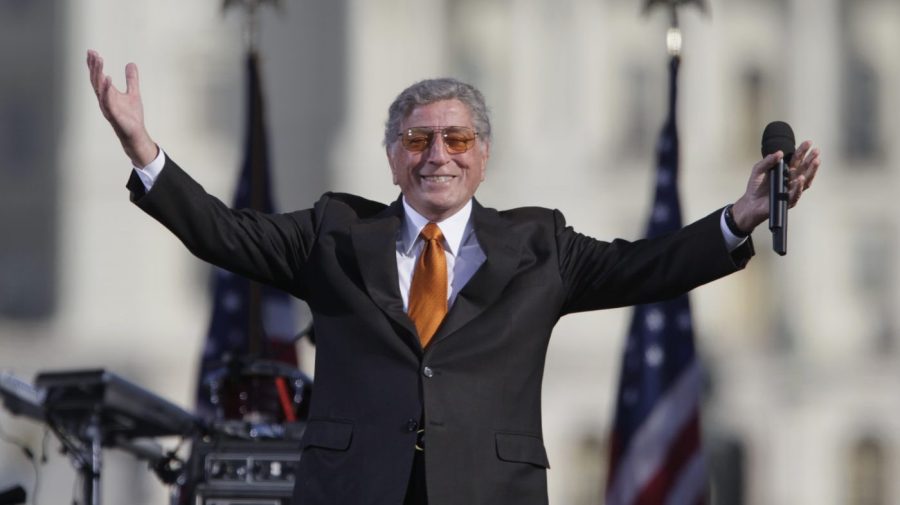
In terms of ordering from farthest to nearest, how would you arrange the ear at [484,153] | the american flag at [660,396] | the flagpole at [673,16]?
the american flag at [660,396]
the flagpole at [673,16]
the ear at [484,153]

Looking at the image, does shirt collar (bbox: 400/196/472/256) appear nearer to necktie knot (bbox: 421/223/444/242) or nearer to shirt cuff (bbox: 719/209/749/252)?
necktie knot (bbox: 421/223/444/242)

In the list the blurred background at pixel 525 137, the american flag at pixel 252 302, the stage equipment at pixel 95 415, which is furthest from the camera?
the blurred background at pixel 525 137

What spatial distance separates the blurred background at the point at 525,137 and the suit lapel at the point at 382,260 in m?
30.2

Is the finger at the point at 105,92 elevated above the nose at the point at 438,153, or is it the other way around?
the finger at the point at 105,92

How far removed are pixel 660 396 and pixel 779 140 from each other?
4.63 meters

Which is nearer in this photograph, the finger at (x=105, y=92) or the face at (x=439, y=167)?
the finger at (x=105, y=92)

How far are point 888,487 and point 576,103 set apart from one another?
799 centimetres

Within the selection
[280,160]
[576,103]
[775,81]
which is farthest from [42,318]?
[775,81]

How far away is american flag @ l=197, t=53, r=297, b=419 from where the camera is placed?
30.9 ft

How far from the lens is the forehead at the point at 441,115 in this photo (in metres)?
4.46

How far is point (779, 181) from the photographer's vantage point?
425 cm

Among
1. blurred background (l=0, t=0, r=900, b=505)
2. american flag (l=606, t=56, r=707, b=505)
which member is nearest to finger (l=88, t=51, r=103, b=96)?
american flag (l=606, t=56, r=707, b=505)

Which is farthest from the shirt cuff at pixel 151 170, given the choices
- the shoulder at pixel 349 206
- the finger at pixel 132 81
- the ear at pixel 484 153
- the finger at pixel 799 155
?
the finger at pixel 799 155

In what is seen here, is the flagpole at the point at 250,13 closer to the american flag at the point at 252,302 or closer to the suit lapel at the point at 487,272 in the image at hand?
the american flag at the point at 252,302
